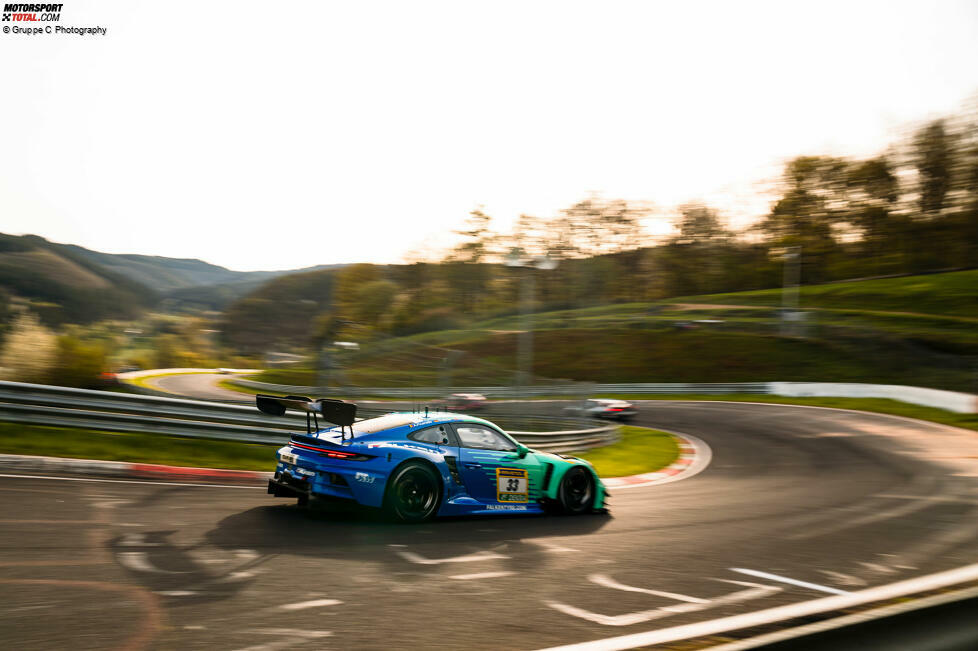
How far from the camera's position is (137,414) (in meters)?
11.7

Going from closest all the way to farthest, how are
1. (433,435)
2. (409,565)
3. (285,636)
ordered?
(285,636) < (409,565) < (433,435)

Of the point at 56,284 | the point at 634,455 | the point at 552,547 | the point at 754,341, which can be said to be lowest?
the point at 634,455

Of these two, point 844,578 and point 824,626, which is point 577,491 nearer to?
point 844,578

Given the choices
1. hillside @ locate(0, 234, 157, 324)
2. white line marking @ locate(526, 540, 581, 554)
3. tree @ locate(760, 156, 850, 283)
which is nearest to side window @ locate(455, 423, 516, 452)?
white line marking @ locate(526, 540, 581, 554)

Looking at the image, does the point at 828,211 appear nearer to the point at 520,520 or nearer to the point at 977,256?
the point at 977,256

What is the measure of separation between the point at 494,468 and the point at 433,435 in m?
0.83

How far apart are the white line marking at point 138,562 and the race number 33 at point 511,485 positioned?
4.02m

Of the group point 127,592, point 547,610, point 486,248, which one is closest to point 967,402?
point 547,610

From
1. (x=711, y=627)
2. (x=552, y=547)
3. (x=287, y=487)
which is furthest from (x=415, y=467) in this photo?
(x=711, y=627)

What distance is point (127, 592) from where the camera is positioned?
4.82 metres

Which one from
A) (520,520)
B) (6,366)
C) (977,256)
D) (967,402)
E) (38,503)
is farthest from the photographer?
(977,256)

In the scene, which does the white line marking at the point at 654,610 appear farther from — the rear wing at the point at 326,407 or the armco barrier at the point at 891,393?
the armco barrier at the point at 891,393

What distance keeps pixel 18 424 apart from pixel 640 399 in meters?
37.1

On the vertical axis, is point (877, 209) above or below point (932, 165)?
below
